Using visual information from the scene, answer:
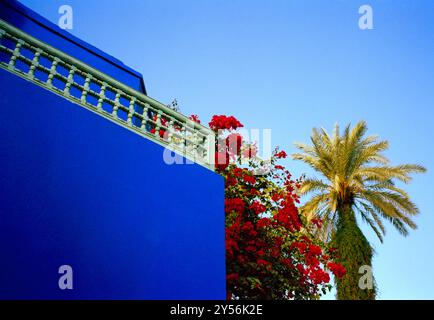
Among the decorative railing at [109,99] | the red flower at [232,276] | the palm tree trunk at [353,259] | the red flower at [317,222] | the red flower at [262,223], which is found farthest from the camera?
the red flower at [317,222]

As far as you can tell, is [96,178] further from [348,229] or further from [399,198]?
[399,198]

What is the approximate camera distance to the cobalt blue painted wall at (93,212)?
4543 mm

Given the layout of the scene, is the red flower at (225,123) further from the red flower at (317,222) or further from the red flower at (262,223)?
the red flower at (317,222)

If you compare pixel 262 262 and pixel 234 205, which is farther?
pixel 234 205

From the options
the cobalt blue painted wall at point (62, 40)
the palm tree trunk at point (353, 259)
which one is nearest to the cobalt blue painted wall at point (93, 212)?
the cobalt blue painted wall at point (62, 40)

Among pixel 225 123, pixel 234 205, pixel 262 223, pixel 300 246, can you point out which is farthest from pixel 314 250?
pixel 225 123

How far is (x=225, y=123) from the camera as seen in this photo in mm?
10930

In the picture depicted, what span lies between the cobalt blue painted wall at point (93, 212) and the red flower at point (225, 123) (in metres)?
5.06

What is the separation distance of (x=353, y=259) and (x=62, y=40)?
10171mm

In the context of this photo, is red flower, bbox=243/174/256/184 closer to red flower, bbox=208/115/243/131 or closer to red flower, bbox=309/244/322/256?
red flower, bbox=208/115/243/131

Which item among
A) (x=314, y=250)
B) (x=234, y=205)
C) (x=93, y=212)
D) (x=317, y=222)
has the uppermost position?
(x=234, y=205)

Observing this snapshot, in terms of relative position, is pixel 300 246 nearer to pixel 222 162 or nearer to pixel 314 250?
pixel 314 250

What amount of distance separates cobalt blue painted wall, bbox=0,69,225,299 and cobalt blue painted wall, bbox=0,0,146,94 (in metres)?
3.47
